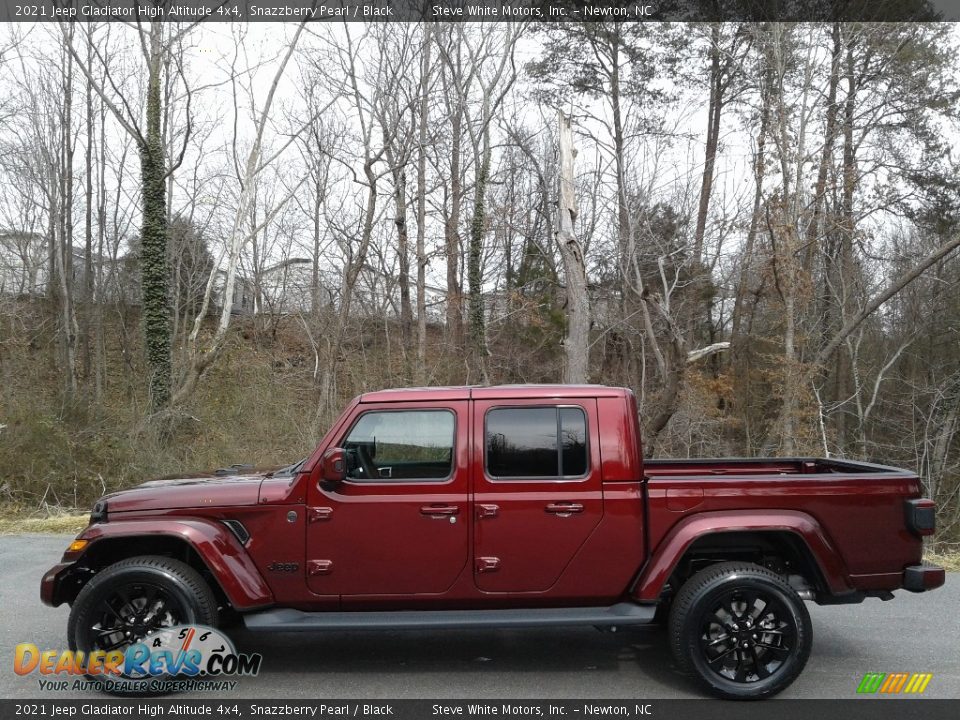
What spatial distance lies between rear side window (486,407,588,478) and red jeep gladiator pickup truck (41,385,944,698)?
13mm

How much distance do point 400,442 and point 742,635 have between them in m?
2.35

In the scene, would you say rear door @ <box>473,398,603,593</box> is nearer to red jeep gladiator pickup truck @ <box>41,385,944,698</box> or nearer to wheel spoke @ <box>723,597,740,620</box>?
red jeep gladiator pickup truck @ <box>41,385,944,698</box>

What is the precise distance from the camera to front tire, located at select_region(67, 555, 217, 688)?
180 inches

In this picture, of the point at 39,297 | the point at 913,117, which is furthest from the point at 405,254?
the point at 913,117

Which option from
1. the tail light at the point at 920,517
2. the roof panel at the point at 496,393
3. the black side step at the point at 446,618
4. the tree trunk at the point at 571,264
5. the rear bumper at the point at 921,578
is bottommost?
the black side step at the point at 446,618

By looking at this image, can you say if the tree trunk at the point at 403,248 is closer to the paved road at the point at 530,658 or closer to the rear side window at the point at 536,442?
the paved road at the point at 530,658

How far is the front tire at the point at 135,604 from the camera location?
457cm

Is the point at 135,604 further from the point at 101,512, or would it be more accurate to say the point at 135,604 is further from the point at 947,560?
the point at 947,560

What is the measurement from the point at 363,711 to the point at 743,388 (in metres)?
21.0

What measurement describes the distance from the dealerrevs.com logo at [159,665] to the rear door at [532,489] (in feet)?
5.41

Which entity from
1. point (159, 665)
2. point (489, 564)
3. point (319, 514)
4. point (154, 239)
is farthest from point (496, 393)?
point (154, 239)

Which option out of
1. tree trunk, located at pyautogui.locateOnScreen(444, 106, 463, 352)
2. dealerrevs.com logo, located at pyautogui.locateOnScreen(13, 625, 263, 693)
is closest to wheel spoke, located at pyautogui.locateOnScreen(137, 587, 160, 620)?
dealerrevs.com logo, located at pyautogui.locateOnScreen(13, 625, 263, 693)

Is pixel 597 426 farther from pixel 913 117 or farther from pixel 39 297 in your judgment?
pixel 39 297

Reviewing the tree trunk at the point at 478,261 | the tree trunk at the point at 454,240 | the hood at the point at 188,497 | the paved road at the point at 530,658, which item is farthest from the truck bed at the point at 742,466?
the tree trunk at the point at 454,240
